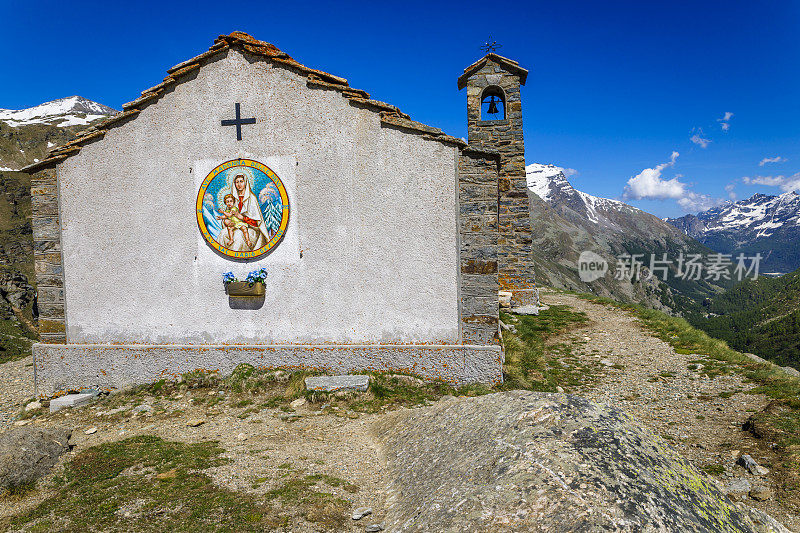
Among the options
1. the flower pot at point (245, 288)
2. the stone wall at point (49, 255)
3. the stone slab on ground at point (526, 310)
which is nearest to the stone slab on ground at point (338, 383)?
the flower pot at point (245, 288)

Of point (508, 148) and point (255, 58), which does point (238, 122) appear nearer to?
point (255, 58)

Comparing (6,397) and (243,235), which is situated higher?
(243,235)

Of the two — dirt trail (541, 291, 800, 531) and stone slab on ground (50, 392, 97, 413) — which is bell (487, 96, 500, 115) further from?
stone slab on ground (50, 392, 97, 413)

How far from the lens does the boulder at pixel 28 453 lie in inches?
248

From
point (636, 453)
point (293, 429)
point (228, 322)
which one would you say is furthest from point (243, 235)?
point (636, 453)

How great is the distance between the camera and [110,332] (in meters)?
10.9

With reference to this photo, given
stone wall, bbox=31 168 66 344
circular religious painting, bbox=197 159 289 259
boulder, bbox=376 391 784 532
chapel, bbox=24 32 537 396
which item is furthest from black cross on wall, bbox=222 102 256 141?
boulder, bbox=376 391 784 532

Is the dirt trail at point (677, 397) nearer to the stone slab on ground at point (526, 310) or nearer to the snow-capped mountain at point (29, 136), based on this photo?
the stone slab on ground at point (526, 310)

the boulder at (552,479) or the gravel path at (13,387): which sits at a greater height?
the boulder at (552,479)

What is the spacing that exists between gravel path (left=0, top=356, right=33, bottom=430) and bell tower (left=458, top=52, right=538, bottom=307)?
15747 mm

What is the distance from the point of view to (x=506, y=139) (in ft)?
54.5

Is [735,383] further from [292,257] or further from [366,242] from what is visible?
[292,257]

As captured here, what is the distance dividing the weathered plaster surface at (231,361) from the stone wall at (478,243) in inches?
25.2

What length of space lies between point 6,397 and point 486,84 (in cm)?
1866
